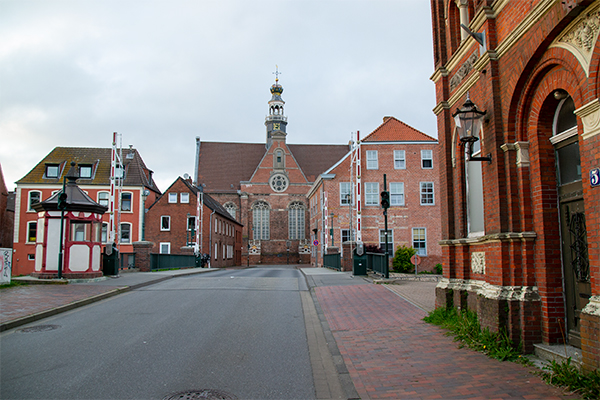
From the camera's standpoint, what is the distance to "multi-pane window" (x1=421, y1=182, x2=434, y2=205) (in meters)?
36.8

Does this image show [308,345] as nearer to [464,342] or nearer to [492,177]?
[464,342]

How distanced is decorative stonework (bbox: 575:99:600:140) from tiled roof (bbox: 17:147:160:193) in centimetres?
4509

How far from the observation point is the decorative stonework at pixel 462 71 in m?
8.32

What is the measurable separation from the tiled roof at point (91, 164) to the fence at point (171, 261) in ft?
46.1

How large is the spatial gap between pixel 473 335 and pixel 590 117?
3.67 metres

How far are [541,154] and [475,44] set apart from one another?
264 cm

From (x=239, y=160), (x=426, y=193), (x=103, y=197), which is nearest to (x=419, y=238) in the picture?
(x=426, y=193)

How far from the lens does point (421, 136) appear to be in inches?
1465

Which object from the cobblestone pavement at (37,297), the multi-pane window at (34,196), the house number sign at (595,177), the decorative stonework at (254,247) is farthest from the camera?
the decorative stonework at (254,247)

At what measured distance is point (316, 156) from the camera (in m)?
69.6

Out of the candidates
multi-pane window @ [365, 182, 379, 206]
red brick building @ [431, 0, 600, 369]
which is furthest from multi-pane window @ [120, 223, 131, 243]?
red brick building @ [431, 0, 600, 369]

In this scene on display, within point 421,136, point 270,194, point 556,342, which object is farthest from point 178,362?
point 270,194

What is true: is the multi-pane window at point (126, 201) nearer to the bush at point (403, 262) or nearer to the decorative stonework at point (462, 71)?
the bush at point (403, 262)

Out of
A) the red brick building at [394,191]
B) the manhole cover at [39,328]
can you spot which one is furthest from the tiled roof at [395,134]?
the manhole cover at [39,328]
